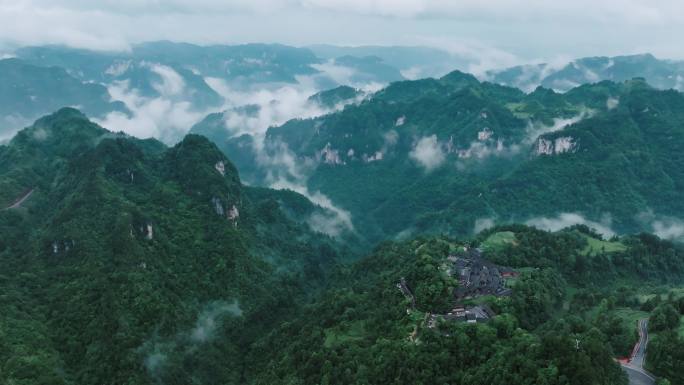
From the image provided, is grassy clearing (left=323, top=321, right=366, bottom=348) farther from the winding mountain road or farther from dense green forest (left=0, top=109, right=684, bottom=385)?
the winding mountain road

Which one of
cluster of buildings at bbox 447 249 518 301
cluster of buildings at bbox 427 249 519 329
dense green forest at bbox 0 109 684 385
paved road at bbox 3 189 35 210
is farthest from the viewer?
paved road at bbox 3 189 35 210

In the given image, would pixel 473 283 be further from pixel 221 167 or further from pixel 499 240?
pixel 221 167

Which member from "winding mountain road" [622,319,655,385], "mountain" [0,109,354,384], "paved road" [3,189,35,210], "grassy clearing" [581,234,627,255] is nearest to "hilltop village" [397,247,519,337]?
"winding mountain road" [622,319,655,385]

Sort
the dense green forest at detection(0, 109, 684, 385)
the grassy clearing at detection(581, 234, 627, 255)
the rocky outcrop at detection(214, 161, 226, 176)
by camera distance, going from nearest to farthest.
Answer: the dense green forest at detection(0, 109, 684, 385) → the grassy clearing at detection(581, 234, 627, 255) → the rocky outcrop at detection(214, 161, 226, 176)

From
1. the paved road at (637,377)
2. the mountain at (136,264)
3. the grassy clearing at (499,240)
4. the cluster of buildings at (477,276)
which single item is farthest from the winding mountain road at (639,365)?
the mountain at (136,264)

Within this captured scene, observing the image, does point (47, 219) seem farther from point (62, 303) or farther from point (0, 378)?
point (0, 378)

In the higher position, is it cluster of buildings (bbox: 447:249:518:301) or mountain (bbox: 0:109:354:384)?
cluster of buildings (bbox: 447:249:518:301)

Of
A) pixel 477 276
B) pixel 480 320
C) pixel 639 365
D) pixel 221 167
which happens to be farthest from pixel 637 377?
pixel 221 167
